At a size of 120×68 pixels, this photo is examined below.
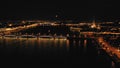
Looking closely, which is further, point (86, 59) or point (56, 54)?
point (56, 54)

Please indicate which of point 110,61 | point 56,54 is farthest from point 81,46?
point 110,61

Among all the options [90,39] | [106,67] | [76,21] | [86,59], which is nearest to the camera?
[106,67]

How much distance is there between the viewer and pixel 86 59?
12609 millimetres

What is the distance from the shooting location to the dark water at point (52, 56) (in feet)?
38.4

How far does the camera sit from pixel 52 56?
523 inches

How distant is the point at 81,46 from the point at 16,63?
4.86 metres

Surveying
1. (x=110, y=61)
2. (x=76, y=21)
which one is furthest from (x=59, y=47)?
(x=76, y=21)

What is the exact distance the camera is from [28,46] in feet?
52.3

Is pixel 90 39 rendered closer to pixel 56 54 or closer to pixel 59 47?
pixel 59 47

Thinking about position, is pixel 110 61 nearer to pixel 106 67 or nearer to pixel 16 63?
pixel 106 67

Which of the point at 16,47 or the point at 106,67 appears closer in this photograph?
the point at 106,67

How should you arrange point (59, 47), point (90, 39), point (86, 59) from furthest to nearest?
point (90, 39)
point (59, 47)
point (86, 59)

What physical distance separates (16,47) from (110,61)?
5.79m

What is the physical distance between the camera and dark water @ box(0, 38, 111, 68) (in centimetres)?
1170
